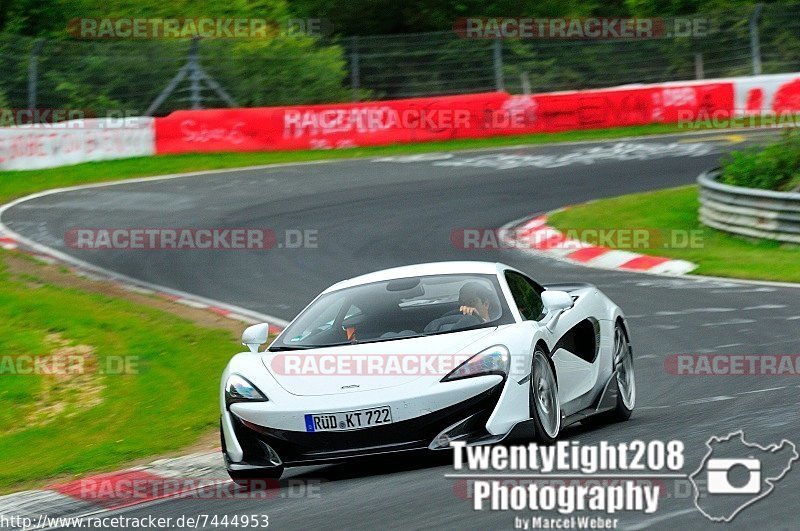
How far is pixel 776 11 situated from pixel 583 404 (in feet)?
82.8

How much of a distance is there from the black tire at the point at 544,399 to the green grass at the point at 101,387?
124 inches

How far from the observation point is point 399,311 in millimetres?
8711

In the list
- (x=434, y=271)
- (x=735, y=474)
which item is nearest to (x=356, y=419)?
(x=434, y=271)

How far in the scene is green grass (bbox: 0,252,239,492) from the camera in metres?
10.1

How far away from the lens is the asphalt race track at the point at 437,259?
6.95 metres

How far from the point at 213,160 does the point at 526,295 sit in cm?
1957

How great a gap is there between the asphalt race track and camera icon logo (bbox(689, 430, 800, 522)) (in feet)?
0.26

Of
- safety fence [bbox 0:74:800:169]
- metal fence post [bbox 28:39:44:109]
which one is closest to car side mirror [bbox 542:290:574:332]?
safety fence [bbox 0:74:800:169]

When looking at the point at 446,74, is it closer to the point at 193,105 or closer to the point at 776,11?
the point at 193,105

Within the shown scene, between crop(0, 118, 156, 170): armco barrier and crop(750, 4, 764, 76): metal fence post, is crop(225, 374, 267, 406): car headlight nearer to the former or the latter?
crop(0, 118, 156, 170): armco barrier

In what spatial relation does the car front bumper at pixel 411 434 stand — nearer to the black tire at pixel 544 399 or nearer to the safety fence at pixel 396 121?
the black tire at pixel 544 399

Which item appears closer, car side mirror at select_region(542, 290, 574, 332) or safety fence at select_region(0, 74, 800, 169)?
car side mirror at select_region(542, 290, 574, 332)

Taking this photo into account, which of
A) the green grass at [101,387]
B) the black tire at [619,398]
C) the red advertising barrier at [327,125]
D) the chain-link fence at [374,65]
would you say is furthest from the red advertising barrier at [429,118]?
the black tire at [619,398]

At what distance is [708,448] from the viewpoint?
7.49 m
